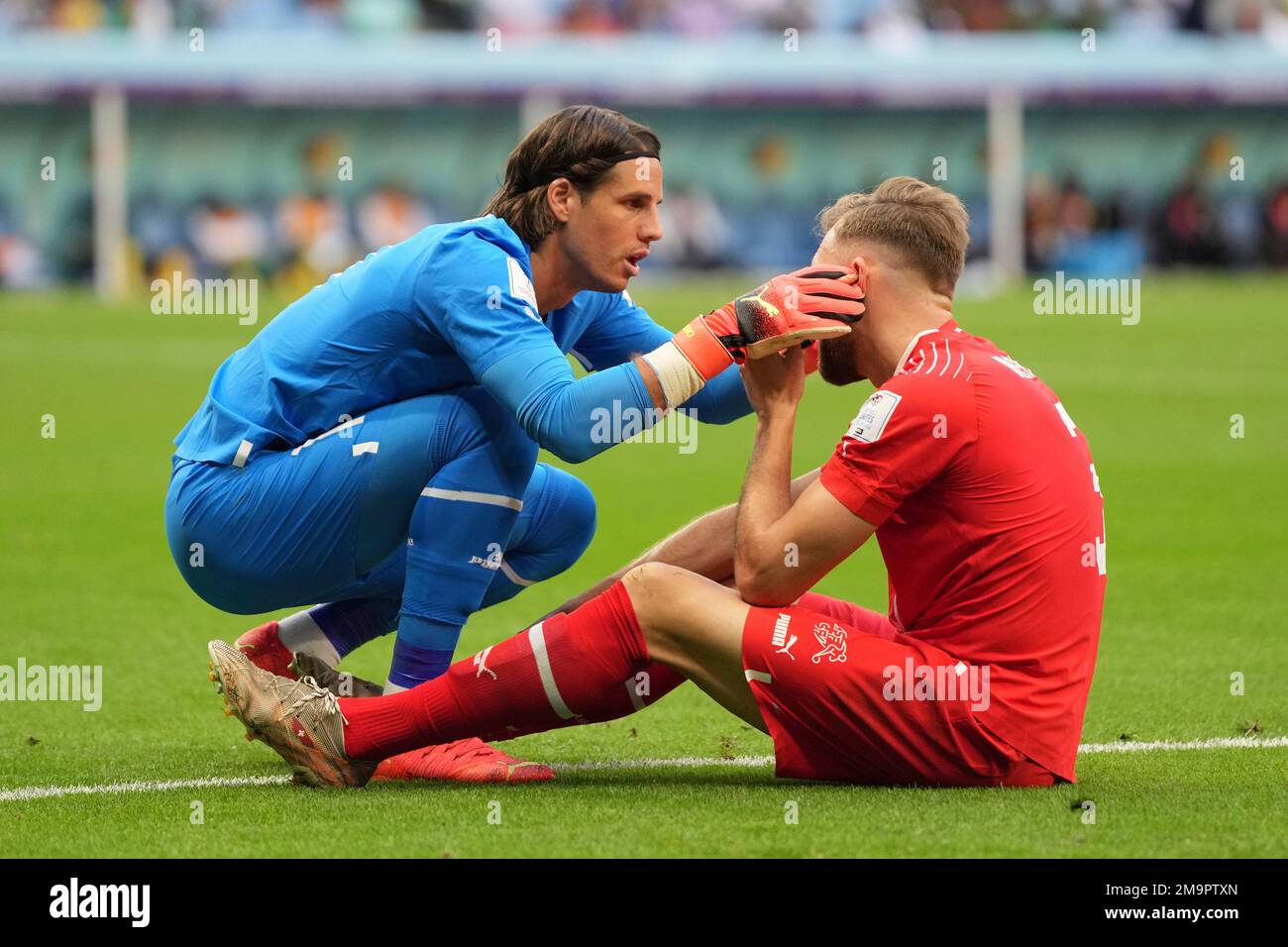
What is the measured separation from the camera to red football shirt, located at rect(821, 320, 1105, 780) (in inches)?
177

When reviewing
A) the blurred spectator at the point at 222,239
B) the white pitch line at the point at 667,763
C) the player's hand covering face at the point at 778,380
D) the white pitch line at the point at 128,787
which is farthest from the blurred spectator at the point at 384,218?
the player's hand covering face at the point at 778,380

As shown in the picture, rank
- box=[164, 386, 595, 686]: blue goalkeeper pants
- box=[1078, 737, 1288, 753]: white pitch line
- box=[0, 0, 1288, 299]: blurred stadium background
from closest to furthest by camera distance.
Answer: box=[164, 386, 595, 686]: blue goalkeeper pants
box=[1078, 737, 1288, 753]: white pitch line
box=[0, 0, 1288, 299]: blurred stadium background

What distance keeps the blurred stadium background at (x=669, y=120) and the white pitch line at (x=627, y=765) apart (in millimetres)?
28241

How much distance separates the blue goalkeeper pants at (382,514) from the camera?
5086 millimetres

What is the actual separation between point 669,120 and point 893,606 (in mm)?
33845

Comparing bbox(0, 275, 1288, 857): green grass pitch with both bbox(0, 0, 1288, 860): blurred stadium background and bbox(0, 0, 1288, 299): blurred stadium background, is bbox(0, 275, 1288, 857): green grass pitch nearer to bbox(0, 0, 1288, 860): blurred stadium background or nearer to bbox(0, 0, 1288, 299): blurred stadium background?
bbox(0, 0, 1288, 860): blurred stadium background

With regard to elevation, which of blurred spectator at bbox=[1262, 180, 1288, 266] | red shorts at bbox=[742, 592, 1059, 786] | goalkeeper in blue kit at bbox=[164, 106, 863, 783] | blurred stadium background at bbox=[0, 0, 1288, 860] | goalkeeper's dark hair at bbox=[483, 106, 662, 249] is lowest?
blurred spectator at bbox=[1262, 180, 1288, 266]

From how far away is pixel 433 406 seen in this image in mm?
5164

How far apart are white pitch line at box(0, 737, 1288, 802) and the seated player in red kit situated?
333 millimetres

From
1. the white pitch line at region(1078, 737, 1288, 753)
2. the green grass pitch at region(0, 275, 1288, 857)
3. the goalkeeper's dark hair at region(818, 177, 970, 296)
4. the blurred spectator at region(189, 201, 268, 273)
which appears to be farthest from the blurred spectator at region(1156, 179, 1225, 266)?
the goalkeeper's dark hair at region(818, 177, 970, 296)

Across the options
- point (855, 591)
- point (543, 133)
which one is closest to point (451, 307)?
point (543, 133)

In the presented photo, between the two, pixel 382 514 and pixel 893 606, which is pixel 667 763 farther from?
pixel 382 514

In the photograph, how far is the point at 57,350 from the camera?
20938 millimetres

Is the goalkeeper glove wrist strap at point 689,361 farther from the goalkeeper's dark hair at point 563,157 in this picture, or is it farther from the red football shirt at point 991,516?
the goalkeeper's dark hair at point 563,157
